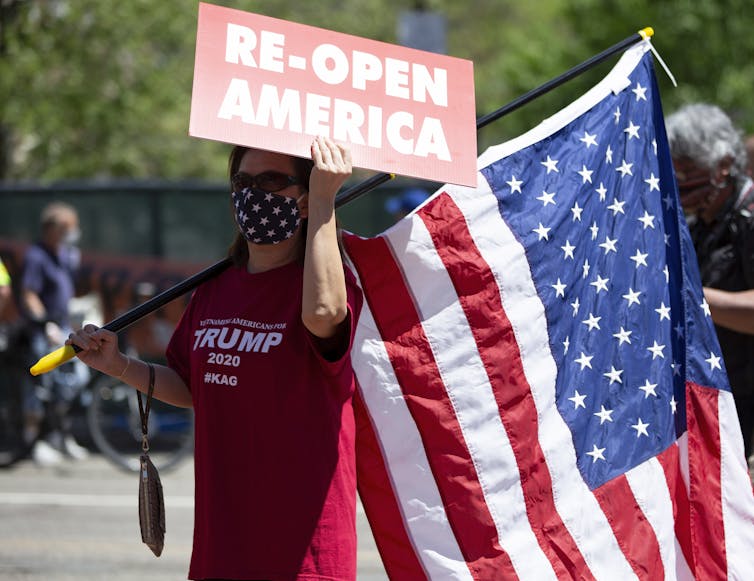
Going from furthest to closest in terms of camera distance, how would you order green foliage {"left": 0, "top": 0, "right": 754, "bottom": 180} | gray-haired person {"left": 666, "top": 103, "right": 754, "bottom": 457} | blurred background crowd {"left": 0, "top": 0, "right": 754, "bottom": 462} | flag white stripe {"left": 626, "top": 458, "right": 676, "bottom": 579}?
green foliage {"left": 0, "top": 0, "right": 754, "bottom": 180} < blurred background crowd {"left": 0, "top": 0, "right": 754, "bottom": 462} < gray-haired person {"left": 666, "top": 103, "right": 754, "bottom": 457} < flag white stripe {"left": 626, "top": 458, "right": 676, "bottom": 579}

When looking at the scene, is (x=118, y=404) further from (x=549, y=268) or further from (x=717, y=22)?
(x=717, y=22)

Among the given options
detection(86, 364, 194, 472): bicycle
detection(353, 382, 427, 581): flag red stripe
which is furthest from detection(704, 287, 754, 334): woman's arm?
detection(86, 364, 194, 472): bicycle

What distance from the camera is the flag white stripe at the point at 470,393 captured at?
3.80 metres

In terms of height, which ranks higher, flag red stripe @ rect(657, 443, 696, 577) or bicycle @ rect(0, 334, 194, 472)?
bicycle @ rect(0, 334, 194, 472)

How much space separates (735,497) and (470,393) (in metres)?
0.99

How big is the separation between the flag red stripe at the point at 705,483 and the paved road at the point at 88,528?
10.4 feet

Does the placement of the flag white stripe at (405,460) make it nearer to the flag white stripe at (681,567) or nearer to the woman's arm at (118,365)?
the woman's arm at (118,365)

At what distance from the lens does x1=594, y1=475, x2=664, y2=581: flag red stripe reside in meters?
3.96

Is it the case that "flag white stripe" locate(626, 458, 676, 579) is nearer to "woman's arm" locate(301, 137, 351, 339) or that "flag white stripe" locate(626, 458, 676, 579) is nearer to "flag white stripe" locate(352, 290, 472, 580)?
"flag white stripe" locate(352, 290, 472, 580)

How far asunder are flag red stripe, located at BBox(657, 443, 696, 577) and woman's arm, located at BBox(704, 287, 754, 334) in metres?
0.53

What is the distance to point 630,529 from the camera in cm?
399

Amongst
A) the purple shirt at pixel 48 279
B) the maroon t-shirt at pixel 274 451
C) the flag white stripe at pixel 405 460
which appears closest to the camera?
the maroon t-shirt at pixel 274 451

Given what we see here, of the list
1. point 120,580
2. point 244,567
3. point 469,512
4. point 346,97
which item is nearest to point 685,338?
point 469,512

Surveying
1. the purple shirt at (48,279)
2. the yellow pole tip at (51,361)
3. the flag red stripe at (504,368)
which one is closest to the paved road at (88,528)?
the purple shirt at (48,279)
